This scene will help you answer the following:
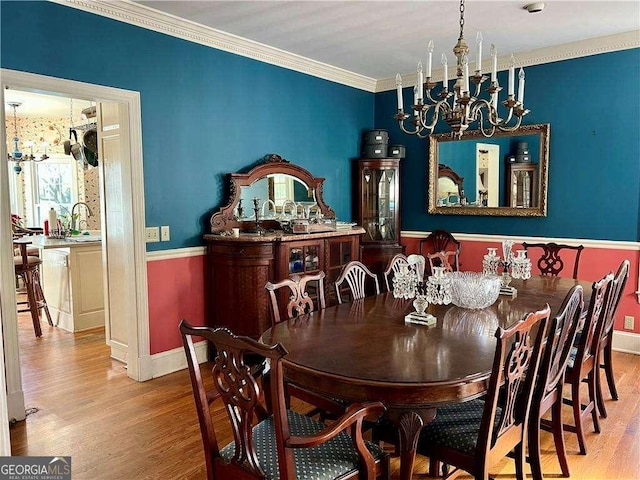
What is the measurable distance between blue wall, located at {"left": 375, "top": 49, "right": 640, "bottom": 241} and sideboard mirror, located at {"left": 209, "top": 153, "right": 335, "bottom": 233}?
1999 millimetres

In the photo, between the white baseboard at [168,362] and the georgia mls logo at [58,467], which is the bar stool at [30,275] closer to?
the white baseboard at [168,362]

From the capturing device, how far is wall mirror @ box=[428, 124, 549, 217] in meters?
4.48

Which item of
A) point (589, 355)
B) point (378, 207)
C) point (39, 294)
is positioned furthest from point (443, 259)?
point (39, 294)

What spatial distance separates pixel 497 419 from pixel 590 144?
3.27m

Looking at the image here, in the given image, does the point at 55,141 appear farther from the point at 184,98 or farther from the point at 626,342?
the point at 626,342

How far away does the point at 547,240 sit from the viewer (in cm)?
446

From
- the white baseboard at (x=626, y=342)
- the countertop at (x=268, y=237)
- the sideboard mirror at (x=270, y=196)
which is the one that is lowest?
the white baseboard at (x=626, y=342)

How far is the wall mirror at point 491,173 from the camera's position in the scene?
4.48m

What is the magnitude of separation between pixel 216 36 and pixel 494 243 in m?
3.30

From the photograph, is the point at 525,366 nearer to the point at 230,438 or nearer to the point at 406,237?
the point at 230,438

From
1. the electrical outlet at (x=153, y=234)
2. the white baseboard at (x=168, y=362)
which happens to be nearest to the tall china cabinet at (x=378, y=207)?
the white baseboard at (x=168, y=362)

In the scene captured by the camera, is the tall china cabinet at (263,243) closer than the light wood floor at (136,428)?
No

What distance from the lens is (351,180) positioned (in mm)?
5434

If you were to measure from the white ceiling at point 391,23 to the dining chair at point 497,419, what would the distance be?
8.19 ft
